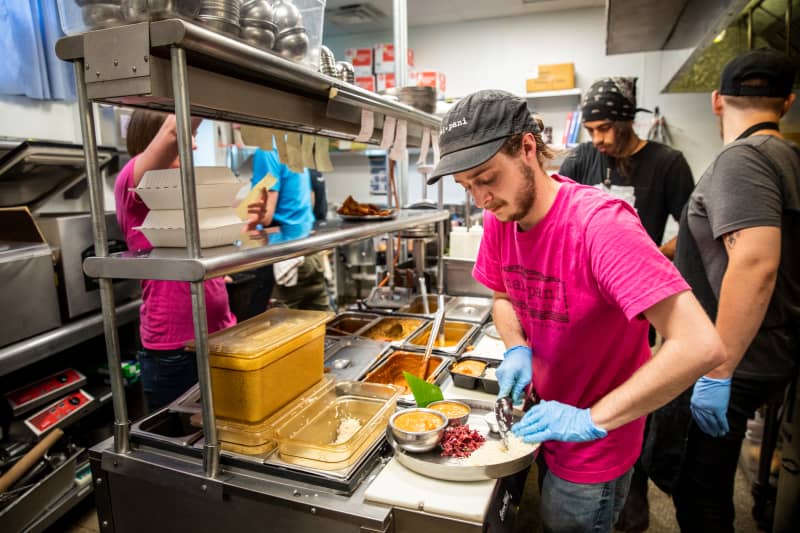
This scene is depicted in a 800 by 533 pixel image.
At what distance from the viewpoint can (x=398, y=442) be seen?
4.24 ft

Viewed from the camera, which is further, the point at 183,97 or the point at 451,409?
the point at 451,409

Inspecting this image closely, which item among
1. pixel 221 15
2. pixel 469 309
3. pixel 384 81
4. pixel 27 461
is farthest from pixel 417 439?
pixel 384 81

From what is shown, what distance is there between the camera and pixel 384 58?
6.00 m

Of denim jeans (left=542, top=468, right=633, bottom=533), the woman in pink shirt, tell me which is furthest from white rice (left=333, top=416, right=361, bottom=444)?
the woman in pink shirt

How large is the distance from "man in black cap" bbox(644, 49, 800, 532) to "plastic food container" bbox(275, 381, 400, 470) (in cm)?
116

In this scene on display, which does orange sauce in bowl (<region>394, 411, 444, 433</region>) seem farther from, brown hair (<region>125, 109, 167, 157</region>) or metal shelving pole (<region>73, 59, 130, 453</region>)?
brown hair (<region>125, 109, 167, 157</region>)

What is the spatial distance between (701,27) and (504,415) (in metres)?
2.60

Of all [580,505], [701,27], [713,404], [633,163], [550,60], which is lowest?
[580,505]

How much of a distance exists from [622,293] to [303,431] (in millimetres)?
937

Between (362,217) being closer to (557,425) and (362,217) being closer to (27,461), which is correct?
(557,425)

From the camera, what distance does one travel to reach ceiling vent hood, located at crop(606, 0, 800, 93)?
8.76 ft

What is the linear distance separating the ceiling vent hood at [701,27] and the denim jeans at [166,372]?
9.20 ft

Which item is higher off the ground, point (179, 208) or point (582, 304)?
point (179, 208)

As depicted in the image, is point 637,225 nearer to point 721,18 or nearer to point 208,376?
point 208,376
